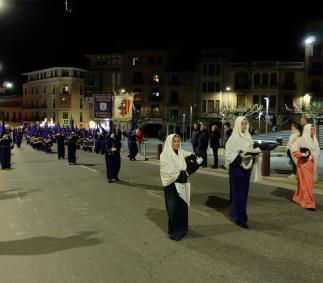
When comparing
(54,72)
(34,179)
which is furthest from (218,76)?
(34,179)

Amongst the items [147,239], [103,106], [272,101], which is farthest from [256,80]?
[147,239]

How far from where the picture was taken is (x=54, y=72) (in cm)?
8862

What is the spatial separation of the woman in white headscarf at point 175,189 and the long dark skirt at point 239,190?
1.24 meters

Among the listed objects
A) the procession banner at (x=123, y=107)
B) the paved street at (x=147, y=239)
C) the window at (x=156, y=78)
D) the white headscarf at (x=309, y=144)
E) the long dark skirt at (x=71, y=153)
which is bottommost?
the paved street at (x=147, y=239)

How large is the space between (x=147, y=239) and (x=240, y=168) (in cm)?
224

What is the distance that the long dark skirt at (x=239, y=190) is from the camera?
820 centimetres

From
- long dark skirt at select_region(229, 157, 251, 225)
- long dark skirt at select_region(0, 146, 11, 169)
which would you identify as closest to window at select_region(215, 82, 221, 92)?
long dark skirt at select_region(0, 146, 11, 169)

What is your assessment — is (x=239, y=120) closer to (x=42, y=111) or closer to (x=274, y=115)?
(x=274, y=115)

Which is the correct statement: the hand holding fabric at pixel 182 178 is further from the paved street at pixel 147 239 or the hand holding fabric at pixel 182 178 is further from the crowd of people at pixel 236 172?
the paved street at pixel 147 239

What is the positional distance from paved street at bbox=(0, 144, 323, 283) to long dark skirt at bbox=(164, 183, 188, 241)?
7.4 inches

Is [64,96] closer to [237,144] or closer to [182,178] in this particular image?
[237,144]

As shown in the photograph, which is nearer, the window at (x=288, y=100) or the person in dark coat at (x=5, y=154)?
the person in dark coat at (x=5, y=154)

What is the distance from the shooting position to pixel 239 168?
832cm

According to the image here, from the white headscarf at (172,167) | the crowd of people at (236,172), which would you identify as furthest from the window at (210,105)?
the white headscarf at (172,167)
